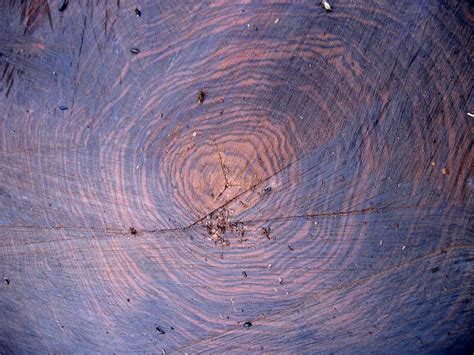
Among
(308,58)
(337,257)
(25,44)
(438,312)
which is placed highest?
(25,44)

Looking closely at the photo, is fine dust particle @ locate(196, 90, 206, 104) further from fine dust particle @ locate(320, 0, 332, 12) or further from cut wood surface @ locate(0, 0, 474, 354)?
fine dust particle @ locate(320, 0, 332, 12)

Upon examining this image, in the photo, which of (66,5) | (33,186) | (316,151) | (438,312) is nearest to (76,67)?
(66,5)

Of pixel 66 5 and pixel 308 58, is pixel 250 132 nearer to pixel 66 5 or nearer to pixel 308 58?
pixel 308 58

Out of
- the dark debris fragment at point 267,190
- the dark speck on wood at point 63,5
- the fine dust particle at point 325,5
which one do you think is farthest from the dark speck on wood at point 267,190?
the dark speck on wood at point 63,5

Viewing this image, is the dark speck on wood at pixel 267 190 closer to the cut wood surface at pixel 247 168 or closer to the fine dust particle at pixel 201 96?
the cut wood surface at pixel 247 168

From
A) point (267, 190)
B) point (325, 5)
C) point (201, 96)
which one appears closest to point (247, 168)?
point (267, 190)

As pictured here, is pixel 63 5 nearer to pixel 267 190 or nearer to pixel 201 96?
pixel 201 96

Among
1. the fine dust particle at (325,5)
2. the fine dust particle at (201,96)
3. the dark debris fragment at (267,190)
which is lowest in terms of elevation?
the dark debris fragment at (267,190)

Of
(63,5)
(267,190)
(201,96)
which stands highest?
(63,5)
